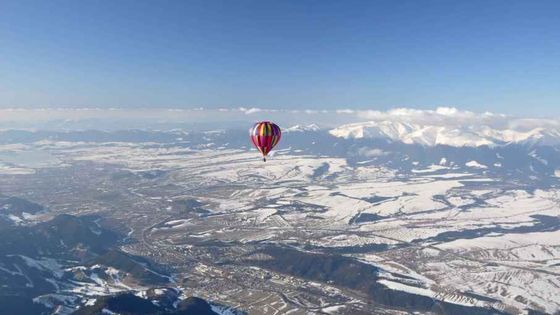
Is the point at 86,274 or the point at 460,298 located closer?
the point at 460,298

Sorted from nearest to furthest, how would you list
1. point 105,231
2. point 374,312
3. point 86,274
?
1. point 374,312
2. point 86,274
3. point 105,231

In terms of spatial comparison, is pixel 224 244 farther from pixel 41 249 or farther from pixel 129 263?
pixel 41 249

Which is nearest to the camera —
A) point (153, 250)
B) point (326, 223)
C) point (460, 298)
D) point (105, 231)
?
point (460, 298)

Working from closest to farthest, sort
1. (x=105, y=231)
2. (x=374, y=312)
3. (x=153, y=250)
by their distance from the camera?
(x=374, y=312) < (x=153, y=250) < (x=105, y=231)

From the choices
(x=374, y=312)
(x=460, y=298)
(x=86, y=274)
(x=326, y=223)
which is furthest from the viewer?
(x=326, y=223)

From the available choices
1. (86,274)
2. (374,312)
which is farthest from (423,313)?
(86,274)

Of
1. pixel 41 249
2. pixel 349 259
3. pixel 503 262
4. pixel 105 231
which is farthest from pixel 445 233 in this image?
pixel 41 249

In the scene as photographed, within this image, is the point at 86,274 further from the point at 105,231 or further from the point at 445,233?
the point at 445,233
